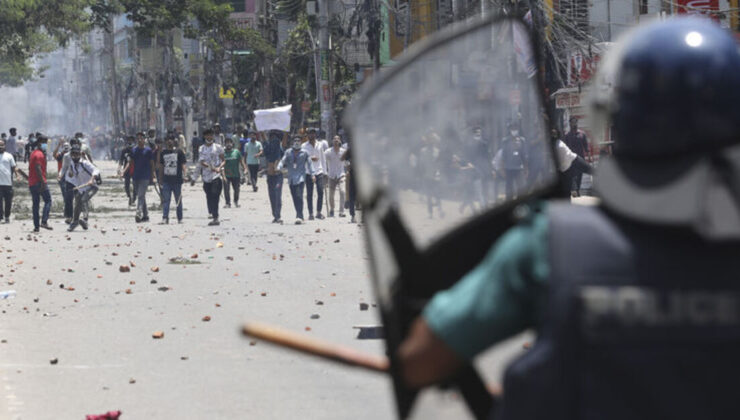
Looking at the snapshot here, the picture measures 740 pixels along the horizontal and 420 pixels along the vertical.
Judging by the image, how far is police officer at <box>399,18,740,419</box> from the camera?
6.29 feet

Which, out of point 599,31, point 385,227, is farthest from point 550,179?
point 599,31

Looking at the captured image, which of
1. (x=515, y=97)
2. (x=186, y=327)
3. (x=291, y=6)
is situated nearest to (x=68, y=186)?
(x=186, y=327)

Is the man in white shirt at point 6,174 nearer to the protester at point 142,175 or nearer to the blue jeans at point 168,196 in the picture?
the protester at point 142,175

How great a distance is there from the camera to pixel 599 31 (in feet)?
115

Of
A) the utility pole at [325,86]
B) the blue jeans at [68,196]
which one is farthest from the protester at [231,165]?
the utility pole at [325,86]

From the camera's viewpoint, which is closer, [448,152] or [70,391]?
[448,152]

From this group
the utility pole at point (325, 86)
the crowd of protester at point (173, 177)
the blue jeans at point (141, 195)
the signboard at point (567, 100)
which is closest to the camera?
the crowd of protester at point (173, 177)

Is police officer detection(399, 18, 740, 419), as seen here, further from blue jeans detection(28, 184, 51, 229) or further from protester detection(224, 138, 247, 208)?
protester detection(224, 138, 247, 208)

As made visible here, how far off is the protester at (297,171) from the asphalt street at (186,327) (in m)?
2.75

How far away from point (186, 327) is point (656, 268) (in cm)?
825

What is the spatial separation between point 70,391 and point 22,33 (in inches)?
1489

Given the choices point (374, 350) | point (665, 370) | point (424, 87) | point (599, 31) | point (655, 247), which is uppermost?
point (599, 31)

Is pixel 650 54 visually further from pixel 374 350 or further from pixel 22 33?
pixel 22 33

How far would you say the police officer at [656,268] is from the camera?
1918mm
